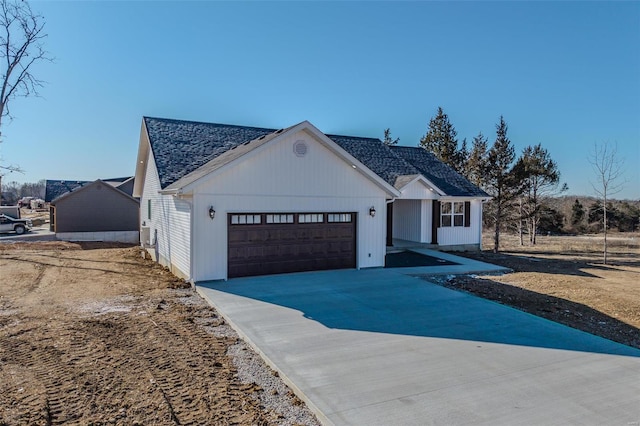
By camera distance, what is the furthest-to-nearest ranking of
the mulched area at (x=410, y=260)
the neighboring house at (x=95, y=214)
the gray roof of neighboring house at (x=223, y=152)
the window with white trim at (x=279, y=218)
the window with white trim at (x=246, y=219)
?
1. the neighboring house at (x=95, y=214)
2. the mulched area at (x=410, y=260)
3. the gray roof of neighboring house at (x=223, y=152)
4. the window with white trim at (x=279, y=218)
5. the window with white trim at (x=246, y=219)

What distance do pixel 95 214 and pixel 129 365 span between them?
28998mm

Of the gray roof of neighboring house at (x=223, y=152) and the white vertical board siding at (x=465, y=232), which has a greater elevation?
the gray roof of neighboring house at (x=223, y=152)

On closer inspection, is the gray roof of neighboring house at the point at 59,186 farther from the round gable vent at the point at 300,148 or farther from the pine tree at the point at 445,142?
the round gable vent at the point at 300,148

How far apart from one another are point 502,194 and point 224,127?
1729cm

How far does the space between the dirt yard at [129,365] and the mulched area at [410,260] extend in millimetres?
7728

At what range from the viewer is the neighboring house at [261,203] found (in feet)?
35.9

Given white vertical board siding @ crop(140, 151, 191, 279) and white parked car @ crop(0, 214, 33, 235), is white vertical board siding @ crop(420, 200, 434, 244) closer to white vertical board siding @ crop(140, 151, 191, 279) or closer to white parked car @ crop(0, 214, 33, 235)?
white vertical board siding @ crop(140, 151, 191, 279)

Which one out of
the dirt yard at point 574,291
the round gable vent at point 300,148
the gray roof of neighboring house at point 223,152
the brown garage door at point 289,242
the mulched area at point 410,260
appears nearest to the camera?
the dirt yard at point 574,291

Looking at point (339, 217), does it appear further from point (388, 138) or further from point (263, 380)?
point (388, 138)

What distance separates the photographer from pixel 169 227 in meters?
13.8

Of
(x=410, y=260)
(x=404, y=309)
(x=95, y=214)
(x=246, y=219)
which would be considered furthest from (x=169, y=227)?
(x=95, y=214)

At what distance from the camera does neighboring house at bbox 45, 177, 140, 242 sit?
29.1 meters

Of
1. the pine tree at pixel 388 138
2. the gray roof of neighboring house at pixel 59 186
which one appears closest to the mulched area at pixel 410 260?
the pine tree at pixel 388 138

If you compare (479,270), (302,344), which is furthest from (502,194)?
(302,344)
